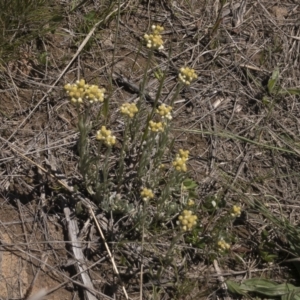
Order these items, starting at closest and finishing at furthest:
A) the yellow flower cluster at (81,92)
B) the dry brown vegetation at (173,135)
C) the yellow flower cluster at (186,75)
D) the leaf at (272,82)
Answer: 1. the yellow flower cluster at (81,92)
2. the yellow flower cluster at (186,75)
3. the dry brown vegetation at (173,135)
4. the leaf at (272,82)

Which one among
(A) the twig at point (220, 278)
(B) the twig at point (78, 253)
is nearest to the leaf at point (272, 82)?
(A) the twig at point (220, 278)

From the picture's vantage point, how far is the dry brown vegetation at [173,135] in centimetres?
219

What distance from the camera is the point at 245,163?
8.48 ft

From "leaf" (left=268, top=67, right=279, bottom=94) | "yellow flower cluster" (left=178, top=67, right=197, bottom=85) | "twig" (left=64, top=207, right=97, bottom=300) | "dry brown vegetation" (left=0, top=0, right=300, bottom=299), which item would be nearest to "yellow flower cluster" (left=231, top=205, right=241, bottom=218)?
"dry brown vegetation" (left=0, top=0, right=300, bottom=299)

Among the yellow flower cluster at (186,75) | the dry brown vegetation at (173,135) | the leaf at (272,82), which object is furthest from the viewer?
the leaf at (272,82)

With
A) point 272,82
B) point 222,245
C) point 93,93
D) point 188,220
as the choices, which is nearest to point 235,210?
point 222,245

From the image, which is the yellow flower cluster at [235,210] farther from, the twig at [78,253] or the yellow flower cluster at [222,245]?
the twig at [78,253]

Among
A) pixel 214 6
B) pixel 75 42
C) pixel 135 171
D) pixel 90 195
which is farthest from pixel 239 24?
pixel 90 195

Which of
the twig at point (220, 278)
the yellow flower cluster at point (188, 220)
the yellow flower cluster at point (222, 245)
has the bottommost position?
the twig at point (220, 278)

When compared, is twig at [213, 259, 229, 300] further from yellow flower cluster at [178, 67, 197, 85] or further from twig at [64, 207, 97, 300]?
yellow flower cluster at [178, 67, 197, 85]

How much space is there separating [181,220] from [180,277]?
357mm

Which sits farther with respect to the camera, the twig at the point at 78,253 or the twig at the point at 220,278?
the twig at the point at 220,278

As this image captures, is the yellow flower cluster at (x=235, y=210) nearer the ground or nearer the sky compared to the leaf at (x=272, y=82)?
nearer the ground

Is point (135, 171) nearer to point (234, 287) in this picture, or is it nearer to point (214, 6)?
point (234, 287)
